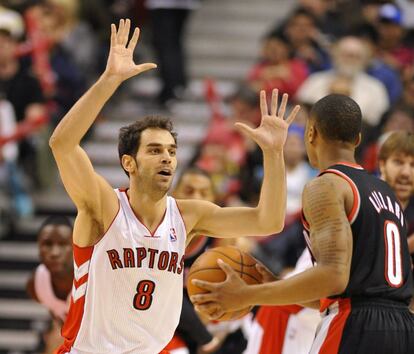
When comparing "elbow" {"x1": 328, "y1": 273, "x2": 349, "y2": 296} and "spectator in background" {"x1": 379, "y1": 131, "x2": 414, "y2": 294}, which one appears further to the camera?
"spectator in background" {"x1": 379, "y1": 131, "x2": 414, "y2": 294}

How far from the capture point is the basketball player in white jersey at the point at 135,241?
5.97 meters

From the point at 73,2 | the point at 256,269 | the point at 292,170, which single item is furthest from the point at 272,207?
the point at 73,2

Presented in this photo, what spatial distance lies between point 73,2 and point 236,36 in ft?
7.05

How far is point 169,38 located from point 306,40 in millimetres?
1464

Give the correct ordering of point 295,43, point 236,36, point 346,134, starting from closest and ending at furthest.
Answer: point 346,134 < point 295,43 < point 236,36

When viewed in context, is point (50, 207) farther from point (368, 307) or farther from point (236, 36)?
point (368, 307)

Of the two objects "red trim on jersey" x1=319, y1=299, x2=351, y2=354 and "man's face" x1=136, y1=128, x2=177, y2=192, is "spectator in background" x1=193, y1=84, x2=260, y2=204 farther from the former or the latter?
"red trim on jersey" x1=319, y1=299, x2=351, y2=354

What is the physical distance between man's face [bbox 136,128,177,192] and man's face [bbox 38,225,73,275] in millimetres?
2105

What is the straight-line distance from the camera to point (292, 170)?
10.4 meters

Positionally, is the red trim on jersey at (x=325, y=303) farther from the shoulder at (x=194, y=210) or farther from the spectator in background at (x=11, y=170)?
the spectator in background at (x=11, y=170)

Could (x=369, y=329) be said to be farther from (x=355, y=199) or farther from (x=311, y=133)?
(x=311, y=133)

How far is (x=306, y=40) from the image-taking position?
1234cm

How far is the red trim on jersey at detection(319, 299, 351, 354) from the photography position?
5.61 metres

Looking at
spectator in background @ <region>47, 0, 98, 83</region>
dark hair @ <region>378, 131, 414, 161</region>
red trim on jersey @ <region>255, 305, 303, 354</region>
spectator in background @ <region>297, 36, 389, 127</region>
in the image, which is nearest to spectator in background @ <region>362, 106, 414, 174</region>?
spectator in background @ <region>297, 36, 389, 127</region>
